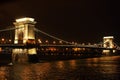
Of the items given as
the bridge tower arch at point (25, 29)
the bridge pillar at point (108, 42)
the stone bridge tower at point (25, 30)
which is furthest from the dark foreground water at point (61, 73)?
the bridge pillar at point (108, 42)

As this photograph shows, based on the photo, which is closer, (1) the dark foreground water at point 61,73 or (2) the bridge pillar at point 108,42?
(1) the dark foreground water at point 61,73

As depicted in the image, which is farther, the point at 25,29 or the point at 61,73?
the point at 25,29

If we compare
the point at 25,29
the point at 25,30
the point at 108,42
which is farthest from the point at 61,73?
the point at 108,42

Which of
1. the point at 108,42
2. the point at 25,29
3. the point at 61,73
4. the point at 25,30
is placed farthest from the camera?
the point at 108,42

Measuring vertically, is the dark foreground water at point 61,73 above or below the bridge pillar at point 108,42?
below

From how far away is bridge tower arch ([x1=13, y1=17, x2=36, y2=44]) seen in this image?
59263 mm

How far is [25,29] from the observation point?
195 feet

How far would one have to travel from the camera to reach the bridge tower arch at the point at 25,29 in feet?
194

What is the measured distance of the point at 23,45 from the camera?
55.0 metres

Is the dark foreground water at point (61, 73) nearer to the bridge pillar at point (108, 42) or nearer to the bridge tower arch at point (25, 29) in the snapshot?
the bridge tower arch at point (25, 29)

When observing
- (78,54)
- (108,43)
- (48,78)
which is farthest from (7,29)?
(108,43)

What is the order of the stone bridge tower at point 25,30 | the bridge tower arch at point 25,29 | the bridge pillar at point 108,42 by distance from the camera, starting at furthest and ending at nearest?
the bridge pillar at point 108,42, the bridge tower arch at point 25,29, the stone bridge tower at point 25,30

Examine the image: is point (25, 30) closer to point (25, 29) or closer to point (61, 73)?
point (25, 29)

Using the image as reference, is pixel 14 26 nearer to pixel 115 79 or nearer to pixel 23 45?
pixel 23 45
